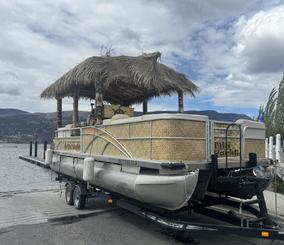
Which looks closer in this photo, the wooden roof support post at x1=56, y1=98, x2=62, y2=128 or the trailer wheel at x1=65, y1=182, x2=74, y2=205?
the trailer wheel at x1=65, y1=182, x2=74, y2=205

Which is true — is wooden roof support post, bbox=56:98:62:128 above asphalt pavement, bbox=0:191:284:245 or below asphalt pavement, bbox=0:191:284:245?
above

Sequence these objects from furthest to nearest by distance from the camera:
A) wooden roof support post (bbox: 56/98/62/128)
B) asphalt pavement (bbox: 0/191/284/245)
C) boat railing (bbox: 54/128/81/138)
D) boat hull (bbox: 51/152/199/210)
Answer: wooden roof support post (bbox: 56/98/62/128) → boat railing (bbox: 54/128/81/138) → asphalt pavement (bbox: 0/191/284/245) → boat hull (bbox: 51/152/199/210)

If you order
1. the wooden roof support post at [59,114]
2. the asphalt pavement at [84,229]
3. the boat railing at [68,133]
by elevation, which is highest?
the wooden roof support post at [59,114]

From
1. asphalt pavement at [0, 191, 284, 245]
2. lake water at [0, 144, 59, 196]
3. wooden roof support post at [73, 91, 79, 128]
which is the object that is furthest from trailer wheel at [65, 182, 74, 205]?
lake water at [0, 144, 59, 196]

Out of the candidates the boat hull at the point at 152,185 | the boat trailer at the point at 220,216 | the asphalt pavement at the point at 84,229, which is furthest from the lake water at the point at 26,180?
the boat trailer at the point at 220,216

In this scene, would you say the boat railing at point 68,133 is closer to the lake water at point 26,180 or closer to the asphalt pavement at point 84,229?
the asphalt pavement at point 84,229

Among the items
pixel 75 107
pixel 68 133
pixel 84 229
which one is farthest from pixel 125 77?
pixel 84 229

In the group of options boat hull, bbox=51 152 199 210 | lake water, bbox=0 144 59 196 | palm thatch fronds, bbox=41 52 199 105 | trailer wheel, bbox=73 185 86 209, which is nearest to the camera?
boat hull, bbox=51 152 199 210

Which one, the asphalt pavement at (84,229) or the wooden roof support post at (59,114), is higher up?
the wooden roof support post at (59,114)

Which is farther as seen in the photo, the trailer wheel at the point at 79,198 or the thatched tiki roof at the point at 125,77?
the thatched tiki roof at the point at 125,77

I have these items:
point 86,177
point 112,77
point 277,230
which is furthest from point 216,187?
point 112,77

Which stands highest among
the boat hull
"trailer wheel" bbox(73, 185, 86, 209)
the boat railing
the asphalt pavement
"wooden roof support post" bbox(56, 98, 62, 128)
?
"wooden roof support post" bbox(56, 98, 62, 128)

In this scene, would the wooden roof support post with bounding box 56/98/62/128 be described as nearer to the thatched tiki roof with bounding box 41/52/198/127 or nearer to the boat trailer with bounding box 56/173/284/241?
the thatched tiki roof with bounding box 41/52/198/127

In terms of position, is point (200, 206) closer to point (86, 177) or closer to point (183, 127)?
point (183, 127)
